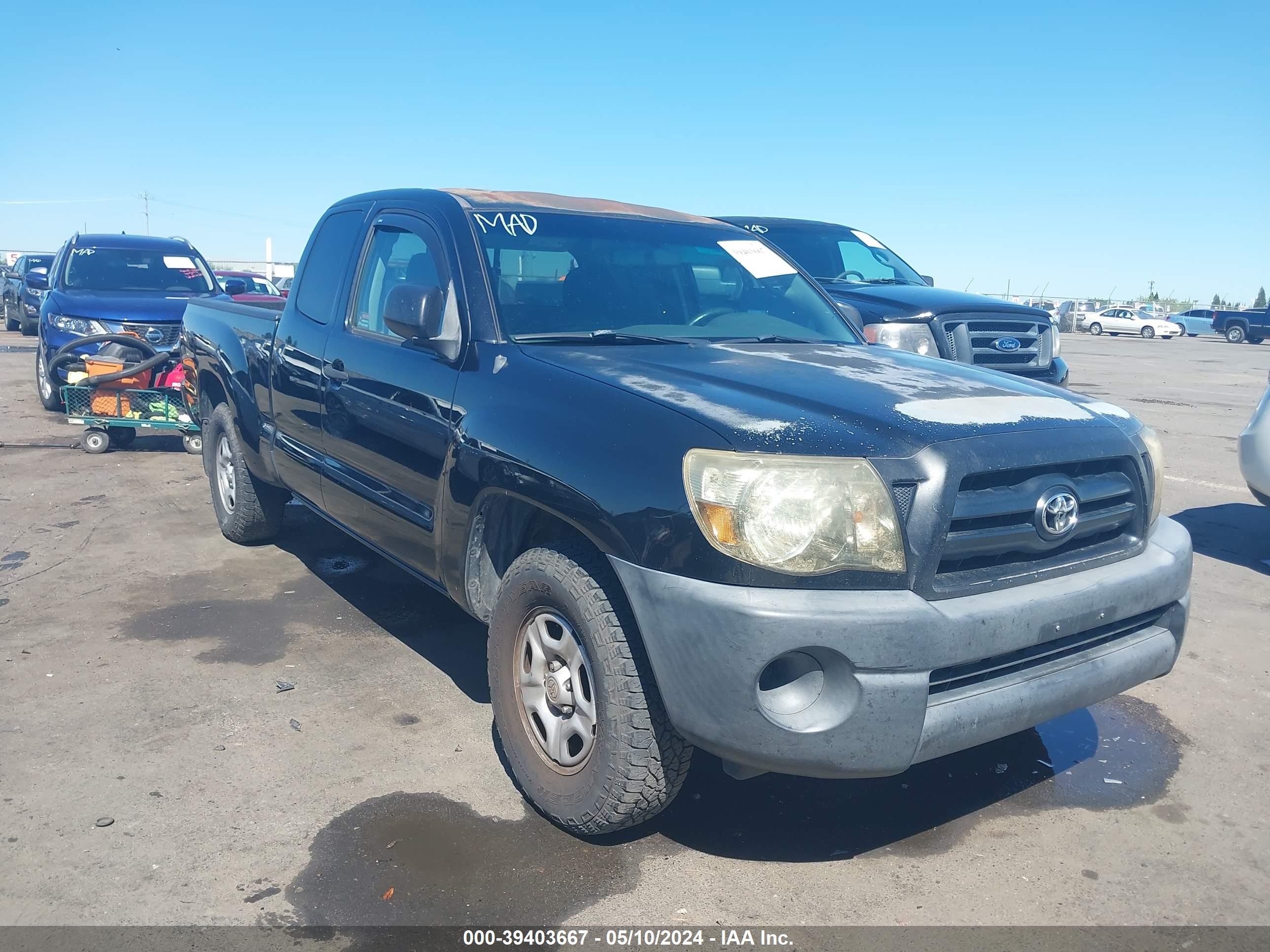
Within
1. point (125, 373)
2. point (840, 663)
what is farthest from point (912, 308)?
point (125, 373)

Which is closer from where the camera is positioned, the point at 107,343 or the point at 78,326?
the point at 107,343

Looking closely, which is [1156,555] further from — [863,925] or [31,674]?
[31,674]

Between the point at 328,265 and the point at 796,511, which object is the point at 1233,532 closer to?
the point at 796,511

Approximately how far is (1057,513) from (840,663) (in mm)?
780

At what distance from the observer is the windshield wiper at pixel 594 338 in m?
3.40

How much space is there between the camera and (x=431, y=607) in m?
4.99

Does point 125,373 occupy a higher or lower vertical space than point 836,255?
lower

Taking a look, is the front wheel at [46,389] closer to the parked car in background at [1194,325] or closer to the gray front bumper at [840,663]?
the gray front bumper at [840,663]

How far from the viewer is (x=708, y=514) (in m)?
2.44

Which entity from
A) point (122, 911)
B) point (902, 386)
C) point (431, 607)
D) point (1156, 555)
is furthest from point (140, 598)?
point (1156, 555)

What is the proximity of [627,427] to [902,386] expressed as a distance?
915mm

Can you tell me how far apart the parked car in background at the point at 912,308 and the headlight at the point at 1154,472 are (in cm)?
357

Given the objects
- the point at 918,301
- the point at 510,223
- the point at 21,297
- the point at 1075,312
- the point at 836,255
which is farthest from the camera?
the point at 1075,312

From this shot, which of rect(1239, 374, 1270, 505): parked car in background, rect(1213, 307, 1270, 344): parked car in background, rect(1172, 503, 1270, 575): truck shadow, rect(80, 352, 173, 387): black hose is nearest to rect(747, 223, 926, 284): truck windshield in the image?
rect(1172, 503, 1270, 575): truck shadow
